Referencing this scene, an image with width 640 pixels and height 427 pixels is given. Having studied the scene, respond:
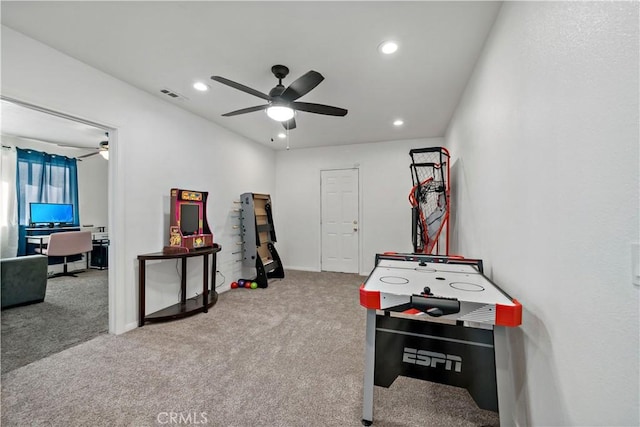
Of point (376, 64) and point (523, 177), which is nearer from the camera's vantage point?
point (523, 177)

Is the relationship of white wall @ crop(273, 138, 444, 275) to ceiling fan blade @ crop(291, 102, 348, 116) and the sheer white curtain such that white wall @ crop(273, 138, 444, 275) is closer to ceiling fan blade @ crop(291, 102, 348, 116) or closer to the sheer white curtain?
ceiling fan blade @ crop(291, 102, 348, 116)

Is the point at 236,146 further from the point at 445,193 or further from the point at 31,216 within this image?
the point at 31,216

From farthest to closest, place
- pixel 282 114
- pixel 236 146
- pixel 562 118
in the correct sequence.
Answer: pixel 236 146 < pixel 282 114 < pixel 562 118

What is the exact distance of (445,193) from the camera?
3.32 m

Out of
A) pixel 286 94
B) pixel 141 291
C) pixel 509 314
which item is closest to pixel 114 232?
pixel 141 291

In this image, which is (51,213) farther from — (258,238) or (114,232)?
(258,238)

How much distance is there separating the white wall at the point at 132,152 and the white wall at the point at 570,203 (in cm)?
343

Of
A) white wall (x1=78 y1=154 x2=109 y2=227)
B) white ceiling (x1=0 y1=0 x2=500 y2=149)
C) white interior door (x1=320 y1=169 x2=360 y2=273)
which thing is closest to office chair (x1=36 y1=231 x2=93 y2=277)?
white wall (x1=78 y1=154 x2=109 y2=227)

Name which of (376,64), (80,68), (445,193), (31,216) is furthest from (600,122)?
(31,216)

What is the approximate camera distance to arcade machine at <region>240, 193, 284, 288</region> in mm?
4328

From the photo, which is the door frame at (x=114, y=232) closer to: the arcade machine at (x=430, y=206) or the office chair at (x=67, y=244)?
the office chair at (x=67, y=244)

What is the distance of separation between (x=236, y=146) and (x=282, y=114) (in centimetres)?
224

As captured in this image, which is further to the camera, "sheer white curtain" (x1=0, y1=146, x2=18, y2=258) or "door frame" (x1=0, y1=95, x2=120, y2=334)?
"sheer white curtain" (x1=0, y1=146, x2=18, y2=258)

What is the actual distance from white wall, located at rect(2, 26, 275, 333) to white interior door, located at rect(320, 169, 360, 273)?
216cm
